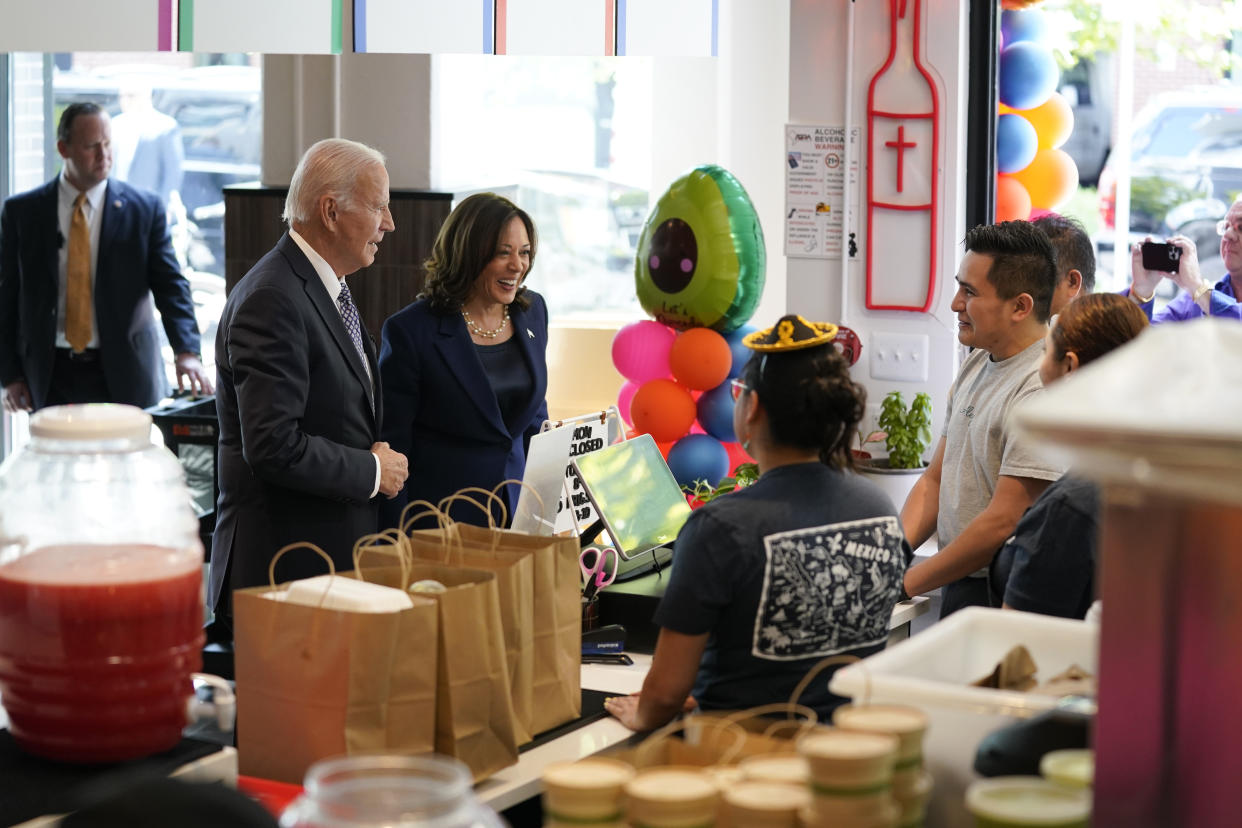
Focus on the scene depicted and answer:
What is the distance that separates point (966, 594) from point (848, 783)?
6.28 ft

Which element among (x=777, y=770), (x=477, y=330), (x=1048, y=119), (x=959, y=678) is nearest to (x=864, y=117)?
(x=1048, y=119)

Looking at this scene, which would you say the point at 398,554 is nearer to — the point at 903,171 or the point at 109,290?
the point at 903,171

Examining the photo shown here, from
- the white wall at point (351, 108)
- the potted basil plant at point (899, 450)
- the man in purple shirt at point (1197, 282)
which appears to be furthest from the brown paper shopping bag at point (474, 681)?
the white wall at point (351, 108)

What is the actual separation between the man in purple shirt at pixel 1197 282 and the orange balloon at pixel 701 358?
4.42ft

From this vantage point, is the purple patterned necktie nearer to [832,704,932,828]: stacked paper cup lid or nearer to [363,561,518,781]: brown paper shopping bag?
[363,561,518,781]: brown paper shopping bag

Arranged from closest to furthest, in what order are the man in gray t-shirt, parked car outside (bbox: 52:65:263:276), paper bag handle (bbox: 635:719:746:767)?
1. paper bag handle (bbox: 635:719:746:767)
2. the man in gray t-shirt
3. parked car outside (bbox: 52:65:263:276)

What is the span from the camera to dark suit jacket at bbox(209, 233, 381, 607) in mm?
2922

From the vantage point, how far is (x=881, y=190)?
4871 millimetres

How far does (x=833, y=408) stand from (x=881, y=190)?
281 cm

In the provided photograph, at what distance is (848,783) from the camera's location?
4.26 feet

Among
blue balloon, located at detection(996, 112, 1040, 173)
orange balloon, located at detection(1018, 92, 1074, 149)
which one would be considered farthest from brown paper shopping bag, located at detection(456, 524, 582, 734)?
orange balloon, located at detection(1018, 92, 1074, 149)

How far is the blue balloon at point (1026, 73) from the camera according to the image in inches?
191

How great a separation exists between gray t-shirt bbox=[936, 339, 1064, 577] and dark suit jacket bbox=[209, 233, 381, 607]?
4.18 feet

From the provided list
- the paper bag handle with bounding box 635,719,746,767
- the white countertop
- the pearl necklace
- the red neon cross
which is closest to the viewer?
the paper bag handle with bounding box 635,719,746,767
